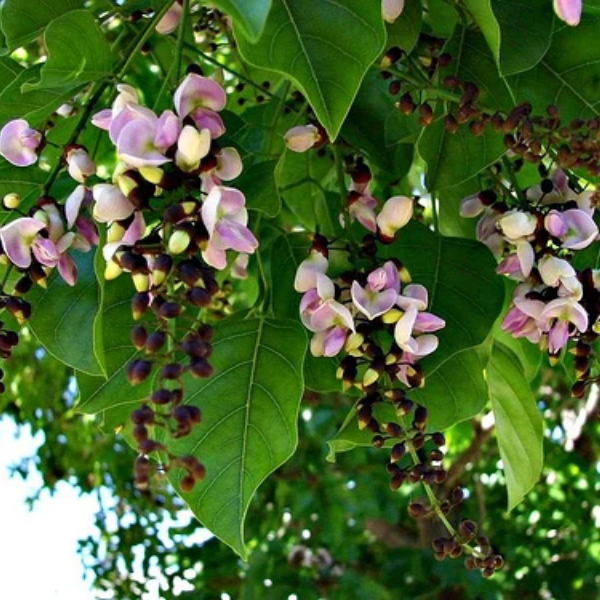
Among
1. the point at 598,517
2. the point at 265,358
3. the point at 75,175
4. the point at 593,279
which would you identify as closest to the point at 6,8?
the point at 75,175

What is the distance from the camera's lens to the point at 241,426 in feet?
2.17

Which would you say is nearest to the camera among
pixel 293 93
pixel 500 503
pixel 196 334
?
pixel 196 334

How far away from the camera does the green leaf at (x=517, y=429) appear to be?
2.59 ft

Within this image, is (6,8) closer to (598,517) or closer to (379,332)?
(379,332)

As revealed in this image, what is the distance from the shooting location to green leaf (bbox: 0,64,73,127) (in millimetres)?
650

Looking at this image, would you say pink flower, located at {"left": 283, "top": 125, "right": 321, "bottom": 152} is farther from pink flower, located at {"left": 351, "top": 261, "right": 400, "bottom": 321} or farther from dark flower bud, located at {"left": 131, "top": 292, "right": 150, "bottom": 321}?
dark flower bud, located at {"left": 131, "top": 292, "right": 150, "bottom": 321}

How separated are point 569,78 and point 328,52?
183 millimetres

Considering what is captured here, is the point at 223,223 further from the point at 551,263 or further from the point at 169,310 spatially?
the point at 551,263

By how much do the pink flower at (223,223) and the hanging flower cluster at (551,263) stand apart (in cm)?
18

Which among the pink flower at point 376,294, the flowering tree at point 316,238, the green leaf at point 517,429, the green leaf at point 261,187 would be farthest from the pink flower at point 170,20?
the green leaf at point 517,429

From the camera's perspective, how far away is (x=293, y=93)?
0.89 meters

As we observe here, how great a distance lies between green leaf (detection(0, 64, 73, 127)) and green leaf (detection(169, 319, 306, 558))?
17 centimetres

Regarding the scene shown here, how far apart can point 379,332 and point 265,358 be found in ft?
0.23

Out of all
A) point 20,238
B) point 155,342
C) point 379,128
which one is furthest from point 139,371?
point 379,128
